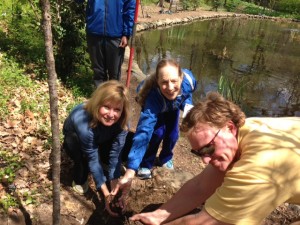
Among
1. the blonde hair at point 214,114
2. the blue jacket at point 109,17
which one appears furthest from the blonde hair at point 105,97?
the blue jacket at point 109,17

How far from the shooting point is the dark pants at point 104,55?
4.66 metres

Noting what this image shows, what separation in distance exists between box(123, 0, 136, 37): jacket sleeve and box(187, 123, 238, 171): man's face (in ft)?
10.0

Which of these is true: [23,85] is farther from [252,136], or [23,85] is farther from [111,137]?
[252,136]

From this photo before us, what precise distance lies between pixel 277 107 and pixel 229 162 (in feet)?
21.8

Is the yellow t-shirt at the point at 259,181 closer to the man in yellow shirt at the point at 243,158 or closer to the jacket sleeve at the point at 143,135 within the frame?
the man in yellow shirt at the point at 243,158

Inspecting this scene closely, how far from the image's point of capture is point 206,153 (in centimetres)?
197

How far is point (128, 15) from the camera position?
183 inches

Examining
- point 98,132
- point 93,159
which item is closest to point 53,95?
point 98,132

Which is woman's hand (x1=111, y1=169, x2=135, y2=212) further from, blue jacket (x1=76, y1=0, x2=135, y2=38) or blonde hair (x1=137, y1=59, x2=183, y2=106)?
blue jacket (x1=76, y1=0, x2=135, y2=38)

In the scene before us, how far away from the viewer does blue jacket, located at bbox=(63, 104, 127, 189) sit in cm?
293

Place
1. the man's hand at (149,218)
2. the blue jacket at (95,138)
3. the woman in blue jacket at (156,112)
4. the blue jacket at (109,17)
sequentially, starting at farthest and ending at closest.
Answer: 1. the blue jacket at (109,17)
2. the woman in blue jacket at (156,112)
3. the blue jacket at (95,138)
4. the man's hand at (149,218)

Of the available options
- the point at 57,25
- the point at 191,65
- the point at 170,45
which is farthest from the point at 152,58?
the point at 57,25

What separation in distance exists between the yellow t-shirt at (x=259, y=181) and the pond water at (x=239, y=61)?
17.9ft

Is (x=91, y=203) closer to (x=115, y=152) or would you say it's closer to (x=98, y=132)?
(x=115, y=152)
